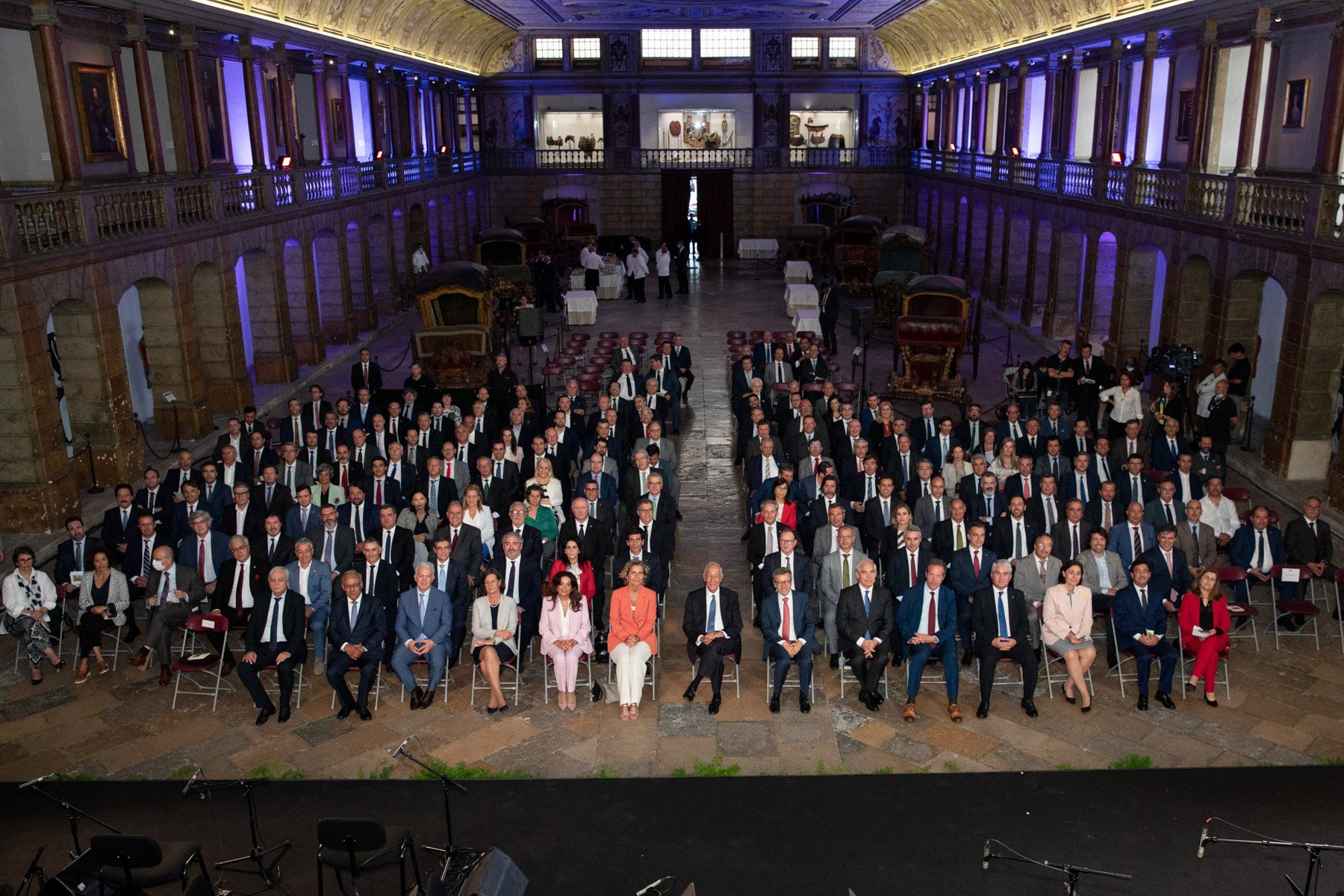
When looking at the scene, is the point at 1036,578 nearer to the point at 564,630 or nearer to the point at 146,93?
the point at 564,630

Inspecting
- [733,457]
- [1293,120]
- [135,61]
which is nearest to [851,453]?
[733,457]

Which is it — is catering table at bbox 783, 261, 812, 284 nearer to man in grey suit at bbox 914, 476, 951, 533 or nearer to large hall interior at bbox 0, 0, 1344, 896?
large hall interior at bbox 0, 0, 1344, 896

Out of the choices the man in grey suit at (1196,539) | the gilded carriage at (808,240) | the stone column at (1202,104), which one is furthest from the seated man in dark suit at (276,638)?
the gilded carriage at (808,240)

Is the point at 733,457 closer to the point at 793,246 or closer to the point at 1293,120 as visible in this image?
the point at 1293,120

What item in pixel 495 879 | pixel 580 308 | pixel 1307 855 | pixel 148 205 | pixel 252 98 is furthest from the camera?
pixel 580 308

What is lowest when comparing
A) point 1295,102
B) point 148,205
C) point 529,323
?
point 529,323

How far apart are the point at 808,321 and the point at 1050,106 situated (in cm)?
821

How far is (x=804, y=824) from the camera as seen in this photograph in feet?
25.5

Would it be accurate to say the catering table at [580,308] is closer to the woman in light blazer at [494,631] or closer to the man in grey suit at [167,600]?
the man in grey suit at [167,600]

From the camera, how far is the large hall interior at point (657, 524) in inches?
312

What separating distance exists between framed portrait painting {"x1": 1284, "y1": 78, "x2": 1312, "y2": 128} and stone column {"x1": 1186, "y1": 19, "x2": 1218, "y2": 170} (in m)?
1.43

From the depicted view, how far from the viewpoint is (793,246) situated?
3834cm

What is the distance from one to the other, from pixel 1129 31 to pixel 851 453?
12940mm

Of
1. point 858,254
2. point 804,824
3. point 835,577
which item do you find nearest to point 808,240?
point 858,254
